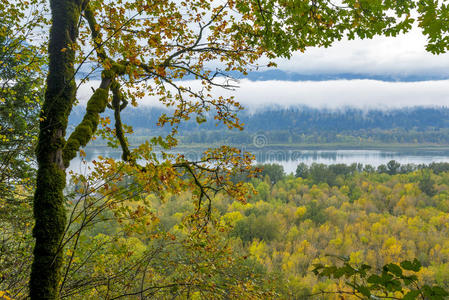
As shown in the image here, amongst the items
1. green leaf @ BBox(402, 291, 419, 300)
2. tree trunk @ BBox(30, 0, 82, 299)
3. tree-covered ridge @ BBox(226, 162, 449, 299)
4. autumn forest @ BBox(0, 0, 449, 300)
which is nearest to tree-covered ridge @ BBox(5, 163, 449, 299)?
tree-covered ridge @ BBox(226, 162, 449, 299)

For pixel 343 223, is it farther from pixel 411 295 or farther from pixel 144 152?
pixel 411 295

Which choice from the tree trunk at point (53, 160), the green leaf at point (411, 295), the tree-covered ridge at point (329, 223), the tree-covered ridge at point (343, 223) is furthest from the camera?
the tree-covered ridge at point (343, 223)

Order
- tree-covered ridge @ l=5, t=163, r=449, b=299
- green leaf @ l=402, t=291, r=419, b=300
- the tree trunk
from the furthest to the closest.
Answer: tree-covered ridge @ l=5, t=163, r=449, b=299 < the tree trunk < green leaf @ l=402, t=291, r=419, b=300

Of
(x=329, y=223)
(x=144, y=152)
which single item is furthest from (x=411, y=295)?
(x=329, y=223)

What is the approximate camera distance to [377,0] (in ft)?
9.16

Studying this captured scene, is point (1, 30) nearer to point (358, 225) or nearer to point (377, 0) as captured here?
point (377, 0)

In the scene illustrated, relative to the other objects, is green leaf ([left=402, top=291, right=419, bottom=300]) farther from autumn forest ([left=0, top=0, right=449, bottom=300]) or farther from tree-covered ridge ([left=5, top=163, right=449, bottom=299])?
tree-covered ridge ([left=5, top=163, right=449, bottom=299])

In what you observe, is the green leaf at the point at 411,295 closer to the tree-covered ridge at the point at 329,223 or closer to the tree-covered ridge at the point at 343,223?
the tree-covered ridge at the point at 329,223

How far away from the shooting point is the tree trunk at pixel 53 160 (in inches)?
112

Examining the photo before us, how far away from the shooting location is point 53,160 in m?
3.15

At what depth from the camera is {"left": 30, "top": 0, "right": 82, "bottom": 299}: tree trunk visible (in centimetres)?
284

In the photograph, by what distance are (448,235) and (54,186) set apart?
6228 centimetres

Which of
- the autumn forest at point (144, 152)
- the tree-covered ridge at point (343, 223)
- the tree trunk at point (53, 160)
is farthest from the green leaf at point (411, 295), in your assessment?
the tree-covered ridge at point (343, 223)

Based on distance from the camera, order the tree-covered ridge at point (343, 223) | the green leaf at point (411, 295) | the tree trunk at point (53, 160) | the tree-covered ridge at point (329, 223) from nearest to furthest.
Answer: the green leaf at point (411, 295), the tree trunk at point (53, 160), the tree-covered ridge at point (329, 223), the tree-covered ridge at point (343, 223)
